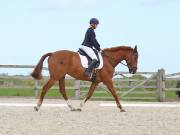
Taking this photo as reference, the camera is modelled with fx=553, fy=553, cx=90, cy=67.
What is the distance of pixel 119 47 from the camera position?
1512cm

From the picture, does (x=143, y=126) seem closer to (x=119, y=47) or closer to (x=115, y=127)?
(x=115, y=127)

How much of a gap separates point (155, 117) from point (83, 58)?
313cm

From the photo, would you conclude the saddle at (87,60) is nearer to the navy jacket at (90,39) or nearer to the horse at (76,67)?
the horse at (76,67)

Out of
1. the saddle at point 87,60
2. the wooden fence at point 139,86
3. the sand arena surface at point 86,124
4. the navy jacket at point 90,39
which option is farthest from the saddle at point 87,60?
the wooden fence at point 139,86

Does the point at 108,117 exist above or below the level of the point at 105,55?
below

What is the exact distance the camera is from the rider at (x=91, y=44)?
46.4 ft

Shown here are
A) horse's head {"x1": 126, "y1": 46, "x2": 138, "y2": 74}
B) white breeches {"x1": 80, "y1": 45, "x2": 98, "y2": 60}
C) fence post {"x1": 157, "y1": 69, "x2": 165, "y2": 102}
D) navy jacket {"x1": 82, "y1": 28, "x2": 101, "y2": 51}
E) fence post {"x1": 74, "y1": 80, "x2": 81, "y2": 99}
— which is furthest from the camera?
fence post {"x1": 74, "y1": 80, "x2": 81, "y2": 99}

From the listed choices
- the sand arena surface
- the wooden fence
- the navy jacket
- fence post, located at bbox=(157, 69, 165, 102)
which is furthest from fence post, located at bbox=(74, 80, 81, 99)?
the sand arena surface

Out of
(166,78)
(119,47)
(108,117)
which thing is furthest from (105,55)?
(166,78)

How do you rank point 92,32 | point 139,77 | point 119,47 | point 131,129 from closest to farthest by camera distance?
1. point 131,129
2. point 92,32
3. point 119,47
4. point 139,77

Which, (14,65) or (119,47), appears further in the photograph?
(14,65)

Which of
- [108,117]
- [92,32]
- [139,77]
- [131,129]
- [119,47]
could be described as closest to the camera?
[131,129]

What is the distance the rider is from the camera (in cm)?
1415

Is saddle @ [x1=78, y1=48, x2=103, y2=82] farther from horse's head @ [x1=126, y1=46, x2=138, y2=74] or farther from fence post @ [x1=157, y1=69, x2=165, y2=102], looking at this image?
fence post @ [x1=157, y1=69, x2=165, y2=102]
